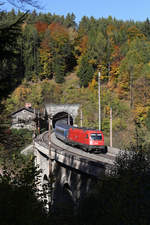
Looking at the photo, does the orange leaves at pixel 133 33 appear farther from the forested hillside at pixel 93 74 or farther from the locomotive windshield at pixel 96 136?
the locomotive windshield at pixel 96 136

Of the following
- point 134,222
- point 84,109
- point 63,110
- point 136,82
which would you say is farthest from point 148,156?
point 63,110

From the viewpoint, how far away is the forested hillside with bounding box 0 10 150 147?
47.2 metres

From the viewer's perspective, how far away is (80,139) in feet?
94.5

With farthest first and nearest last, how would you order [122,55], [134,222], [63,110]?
[122,55] → [63,110] → [134,222]

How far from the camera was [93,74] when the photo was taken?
227ft

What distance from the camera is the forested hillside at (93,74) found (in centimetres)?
4722

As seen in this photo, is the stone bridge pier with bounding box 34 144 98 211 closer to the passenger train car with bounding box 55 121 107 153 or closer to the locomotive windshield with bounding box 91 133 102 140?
the passenger train car with bounding box 55 121 107 153

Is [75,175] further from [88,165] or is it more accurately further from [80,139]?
[80,139]

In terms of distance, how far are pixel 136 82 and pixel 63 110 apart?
17553mm

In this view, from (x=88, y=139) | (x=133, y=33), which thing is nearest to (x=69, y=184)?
(x=88, y=139)

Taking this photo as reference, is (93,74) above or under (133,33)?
under

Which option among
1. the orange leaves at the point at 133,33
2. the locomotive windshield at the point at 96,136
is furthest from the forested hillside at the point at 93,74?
the locomotive windshield at the point at 96,136

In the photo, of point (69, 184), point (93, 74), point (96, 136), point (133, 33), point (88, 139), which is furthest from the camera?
point (133, 33)

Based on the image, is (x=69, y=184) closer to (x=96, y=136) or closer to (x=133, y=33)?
(x=96, y=136)
